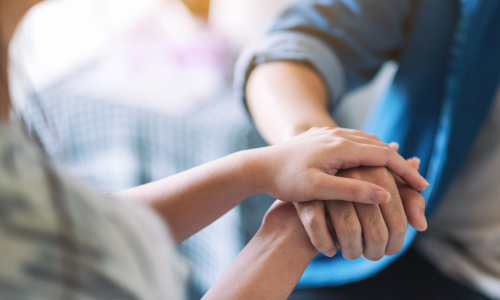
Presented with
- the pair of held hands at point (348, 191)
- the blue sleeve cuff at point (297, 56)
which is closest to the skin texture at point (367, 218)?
the pair of held hands at point (348, 191)

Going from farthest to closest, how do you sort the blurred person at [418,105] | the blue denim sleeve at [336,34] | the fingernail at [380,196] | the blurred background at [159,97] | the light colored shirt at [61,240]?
the blurred background at [159,97], the blue denim sleeve at [336,34], the blurred person at [418,105], the fingernail at [380,196], the light colored shirt at [61,240]

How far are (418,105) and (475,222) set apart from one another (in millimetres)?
213

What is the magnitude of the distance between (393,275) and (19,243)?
1.88 ft

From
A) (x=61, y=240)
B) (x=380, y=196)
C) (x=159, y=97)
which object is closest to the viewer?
(x=61, y=240)

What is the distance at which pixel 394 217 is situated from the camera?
0.42 metres

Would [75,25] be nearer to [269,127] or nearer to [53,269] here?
[269,127]

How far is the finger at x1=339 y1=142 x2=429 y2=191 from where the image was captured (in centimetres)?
43

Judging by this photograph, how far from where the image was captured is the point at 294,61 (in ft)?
2.15

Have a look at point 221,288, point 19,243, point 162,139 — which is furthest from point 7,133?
point 162,139

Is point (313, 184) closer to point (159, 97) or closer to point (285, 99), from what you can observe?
point (285, 99)

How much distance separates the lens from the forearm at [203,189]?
454mm

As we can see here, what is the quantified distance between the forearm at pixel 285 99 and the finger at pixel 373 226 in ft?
0.52

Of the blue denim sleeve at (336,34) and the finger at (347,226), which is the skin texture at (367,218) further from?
the blue denim sleeve at (336,34)

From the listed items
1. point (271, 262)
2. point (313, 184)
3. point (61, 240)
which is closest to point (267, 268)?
point (271, 262)
